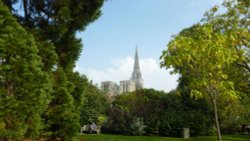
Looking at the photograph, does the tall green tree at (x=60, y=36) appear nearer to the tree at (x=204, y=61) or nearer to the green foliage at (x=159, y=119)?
the tree at (x=204, y=61)

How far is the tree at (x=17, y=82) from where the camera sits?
23.5ft

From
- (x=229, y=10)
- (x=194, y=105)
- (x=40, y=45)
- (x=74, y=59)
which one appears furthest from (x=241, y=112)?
(x=40, y=45)

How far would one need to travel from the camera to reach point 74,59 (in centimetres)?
1060

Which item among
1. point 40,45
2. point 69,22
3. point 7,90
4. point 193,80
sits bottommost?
point 7,90

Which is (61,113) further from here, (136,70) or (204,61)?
(136,70)

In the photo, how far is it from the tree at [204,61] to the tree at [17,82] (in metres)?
4.34

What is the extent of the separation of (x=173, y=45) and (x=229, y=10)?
8.53 meters

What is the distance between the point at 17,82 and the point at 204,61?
5432 mm

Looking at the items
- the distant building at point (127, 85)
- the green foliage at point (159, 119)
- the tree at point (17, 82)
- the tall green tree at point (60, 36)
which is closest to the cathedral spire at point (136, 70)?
the distant building at point (127, 85)

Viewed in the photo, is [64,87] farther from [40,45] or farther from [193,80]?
[193,80]

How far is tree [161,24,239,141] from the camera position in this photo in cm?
979

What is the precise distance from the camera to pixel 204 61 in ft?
32.7

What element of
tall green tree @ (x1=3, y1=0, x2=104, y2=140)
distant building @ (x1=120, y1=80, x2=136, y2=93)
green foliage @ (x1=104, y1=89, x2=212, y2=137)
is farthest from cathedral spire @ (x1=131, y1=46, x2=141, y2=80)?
tall green tree @ (x1=3, y1=0, x2=104, y2=140)

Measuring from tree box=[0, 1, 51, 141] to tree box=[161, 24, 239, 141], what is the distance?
171 inches
